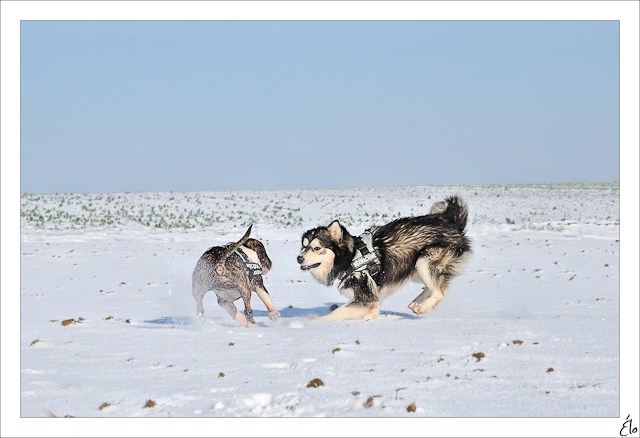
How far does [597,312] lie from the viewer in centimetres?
844

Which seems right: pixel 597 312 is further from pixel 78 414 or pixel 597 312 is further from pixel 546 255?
pixel 546 255

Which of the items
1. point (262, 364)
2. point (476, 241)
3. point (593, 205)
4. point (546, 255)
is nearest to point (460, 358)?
point (262, 364)

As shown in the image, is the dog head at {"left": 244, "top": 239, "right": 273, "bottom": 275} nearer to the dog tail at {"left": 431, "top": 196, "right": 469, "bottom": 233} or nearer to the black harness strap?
the black harness strap

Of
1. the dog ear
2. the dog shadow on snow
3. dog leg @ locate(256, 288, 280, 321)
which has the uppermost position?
the dog ear

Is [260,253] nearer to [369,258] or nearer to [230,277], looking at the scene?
[230,277]

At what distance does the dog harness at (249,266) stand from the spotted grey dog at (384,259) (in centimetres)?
59

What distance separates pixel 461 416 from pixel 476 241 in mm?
16215

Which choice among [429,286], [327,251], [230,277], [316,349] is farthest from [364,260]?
[316,349]

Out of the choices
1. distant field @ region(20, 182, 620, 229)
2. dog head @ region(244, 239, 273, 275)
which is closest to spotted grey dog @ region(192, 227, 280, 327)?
dog head @ region(244, 239, 273, 275)

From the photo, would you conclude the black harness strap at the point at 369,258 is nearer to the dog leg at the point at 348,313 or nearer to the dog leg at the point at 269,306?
the dog leg at the point at 348,313

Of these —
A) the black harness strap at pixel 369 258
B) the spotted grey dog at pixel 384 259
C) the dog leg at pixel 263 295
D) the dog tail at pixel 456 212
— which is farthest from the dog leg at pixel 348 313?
the dog tail at pixel 456 212

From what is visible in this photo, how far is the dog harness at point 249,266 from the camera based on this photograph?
773 centimetres

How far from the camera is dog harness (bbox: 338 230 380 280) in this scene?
7.85 m

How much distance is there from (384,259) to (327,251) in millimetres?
822
